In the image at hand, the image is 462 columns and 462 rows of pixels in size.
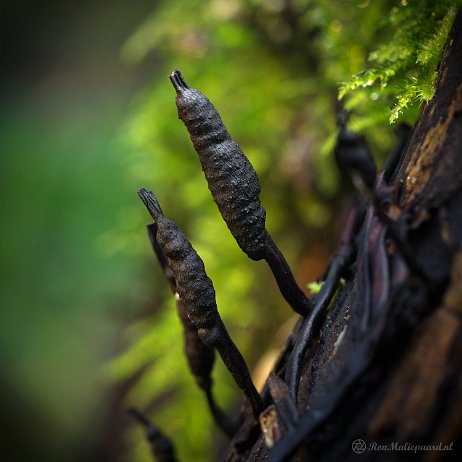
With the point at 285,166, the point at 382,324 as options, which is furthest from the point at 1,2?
the point at 382,324

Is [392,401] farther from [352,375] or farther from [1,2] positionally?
[1,2]

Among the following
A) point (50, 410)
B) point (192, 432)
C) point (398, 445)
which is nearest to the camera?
point (398, 445)

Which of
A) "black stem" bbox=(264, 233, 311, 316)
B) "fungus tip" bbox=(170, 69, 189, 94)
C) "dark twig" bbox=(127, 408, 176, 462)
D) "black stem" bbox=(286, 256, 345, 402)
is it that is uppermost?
"fungus tip" bbox=(170, 69, 189, 94)

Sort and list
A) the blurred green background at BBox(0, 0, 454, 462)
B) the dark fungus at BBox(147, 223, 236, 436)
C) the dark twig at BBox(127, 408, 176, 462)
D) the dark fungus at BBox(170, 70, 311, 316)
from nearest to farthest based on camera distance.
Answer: the dark fungus at BBox(170, 70, 311, 316) < the dark fungus at BBox(147, 223, 236, 436) < the dark twig at BBox(127, 408, 176, 462) < the blurred green background at BBox(0, 0, 454, 462)

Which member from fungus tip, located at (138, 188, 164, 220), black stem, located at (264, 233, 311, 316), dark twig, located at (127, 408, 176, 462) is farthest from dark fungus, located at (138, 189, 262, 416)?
dark twig, located at (127, 408, 176, 462)

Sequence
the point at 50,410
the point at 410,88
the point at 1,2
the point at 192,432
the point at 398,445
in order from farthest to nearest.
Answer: the point at 1,2, the point at 50,410, the point at 192,432, the point at 410,88, the point at 398,445

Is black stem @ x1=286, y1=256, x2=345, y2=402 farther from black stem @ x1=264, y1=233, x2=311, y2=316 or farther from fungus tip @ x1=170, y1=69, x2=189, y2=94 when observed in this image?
fungus tip @ x1=170, y1=69, x2=189, y2=94

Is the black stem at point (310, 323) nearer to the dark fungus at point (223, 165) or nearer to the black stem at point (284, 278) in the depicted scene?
the black stem at point (284, 278)
